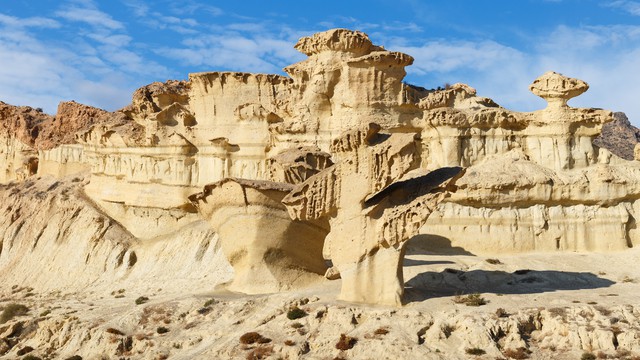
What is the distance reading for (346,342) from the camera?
70.0 feet

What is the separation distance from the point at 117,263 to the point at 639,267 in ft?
94.8

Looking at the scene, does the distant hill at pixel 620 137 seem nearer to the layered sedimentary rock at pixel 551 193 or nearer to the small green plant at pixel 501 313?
the layered sedimentary rock at pixel 551 193

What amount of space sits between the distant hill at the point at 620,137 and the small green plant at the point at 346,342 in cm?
5454

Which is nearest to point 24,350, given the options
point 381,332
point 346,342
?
point 346,342

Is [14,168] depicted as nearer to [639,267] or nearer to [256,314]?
[256,314]

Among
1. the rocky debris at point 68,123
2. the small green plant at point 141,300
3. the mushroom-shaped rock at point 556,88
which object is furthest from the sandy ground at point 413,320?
the rocky debris at point 68,123

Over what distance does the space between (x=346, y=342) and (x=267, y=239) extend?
837cm

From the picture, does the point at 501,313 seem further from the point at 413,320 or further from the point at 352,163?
the point at 352,163

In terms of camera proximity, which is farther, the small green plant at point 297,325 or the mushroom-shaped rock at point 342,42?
the mushroom-shaped rock at point 342,42

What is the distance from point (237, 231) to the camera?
29.3 meters

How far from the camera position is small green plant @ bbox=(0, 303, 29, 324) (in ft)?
109

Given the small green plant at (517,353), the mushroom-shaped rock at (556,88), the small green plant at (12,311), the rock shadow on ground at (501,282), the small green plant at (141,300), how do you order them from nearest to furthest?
the small green plant at (517,353), the rock shadow on ground at (501,282), the small green plant at (141,300), the small green plant at (12,311), the mushroom-shaped rock at (556,88)

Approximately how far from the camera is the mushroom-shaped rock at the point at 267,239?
28672 mm

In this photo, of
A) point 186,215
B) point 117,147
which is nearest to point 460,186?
point 186,215
